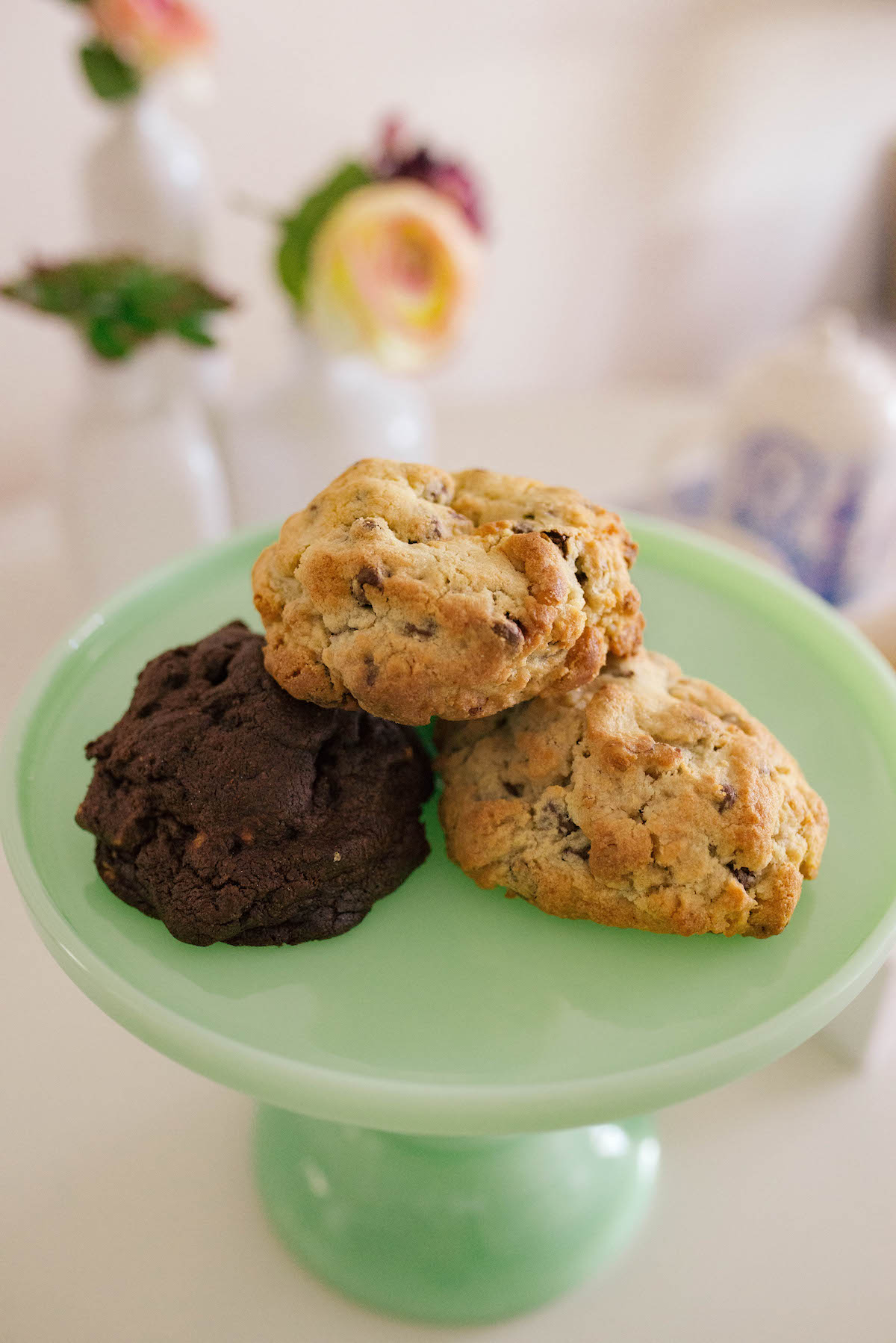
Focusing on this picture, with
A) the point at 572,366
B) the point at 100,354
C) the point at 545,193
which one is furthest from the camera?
the point at 572,366

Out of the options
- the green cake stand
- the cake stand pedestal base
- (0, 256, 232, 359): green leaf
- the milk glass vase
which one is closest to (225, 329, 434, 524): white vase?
the milk glass vase

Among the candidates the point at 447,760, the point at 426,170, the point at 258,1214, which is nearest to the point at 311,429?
the point at 426,170

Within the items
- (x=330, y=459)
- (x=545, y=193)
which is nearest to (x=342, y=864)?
(x=330, y=459)

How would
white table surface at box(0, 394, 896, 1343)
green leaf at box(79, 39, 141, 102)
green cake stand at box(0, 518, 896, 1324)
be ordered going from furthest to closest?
green leaf at box(79, 39, 141, 102) < white table surface at box(0, 394, 896, 1343) < green cake stand at box(0, 518, 896, 1324)

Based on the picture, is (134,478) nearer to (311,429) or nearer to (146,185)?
(311,429)

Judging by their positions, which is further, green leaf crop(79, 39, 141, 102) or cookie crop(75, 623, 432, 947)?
green leaf crop(79, 39, 141, 102)

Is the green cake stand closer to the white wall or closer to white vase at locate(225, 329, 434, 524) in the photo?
white vase at locate(225, 329, 434, 524)

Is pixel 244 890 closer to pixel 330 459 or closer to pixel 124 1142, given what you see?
pixel 124 1142
